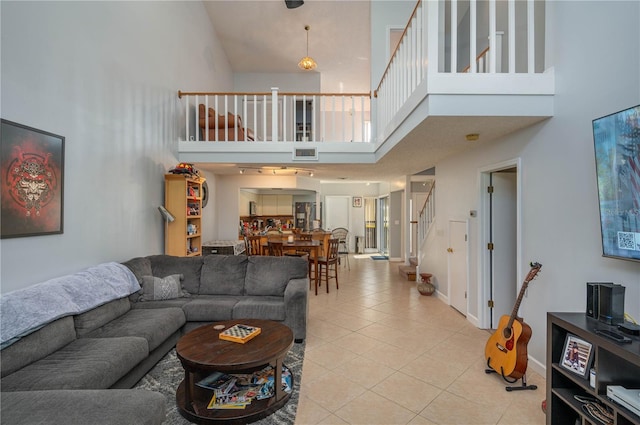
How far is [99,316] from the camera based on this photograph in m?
2.69

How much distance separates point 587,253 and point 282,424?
97.4 inches

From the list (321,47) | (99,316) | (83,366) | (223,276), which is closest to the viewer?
(83,366)

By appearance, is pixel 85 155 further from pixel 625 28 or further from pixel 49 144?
pixel 625 28

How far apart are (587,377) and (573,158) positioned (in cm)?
154

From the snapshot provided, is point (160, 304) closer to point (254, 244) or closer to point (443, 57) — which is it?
point (254, 244)

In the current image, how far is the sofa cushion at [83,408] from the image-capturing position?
1.39 m

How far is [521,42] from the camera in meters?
3.91

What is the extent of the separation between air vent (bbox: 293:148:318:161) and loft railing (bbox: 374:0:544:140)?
1.18 meters

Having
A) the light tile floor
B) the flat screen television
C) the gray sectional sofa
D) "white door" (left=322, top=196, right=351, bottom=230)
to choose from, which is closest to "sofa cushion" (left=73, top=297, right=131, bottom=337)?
the gray sectional sofa

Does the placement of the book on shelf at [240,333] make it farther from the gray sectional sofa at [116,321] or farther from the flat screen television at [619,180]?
the flat screen television at [619,180]

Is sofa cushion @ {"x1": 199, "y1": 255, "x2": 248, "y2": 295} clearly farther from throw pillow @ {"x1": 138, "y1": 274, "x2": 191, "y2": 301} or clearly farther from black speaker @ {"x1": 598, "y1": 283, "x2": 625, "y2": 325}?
black speaker @ {"x1": 598, "y1": 283, "x2": 625, "y2": 325}

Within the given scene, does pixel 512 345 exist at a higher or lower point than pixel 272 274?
lower

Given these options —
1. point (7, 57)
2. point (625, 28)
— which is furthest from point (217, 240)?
point (625, 28)

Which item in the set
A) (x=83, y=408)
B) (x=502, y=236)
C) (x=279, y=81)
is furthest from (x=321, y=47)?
(x=83, y=408)
